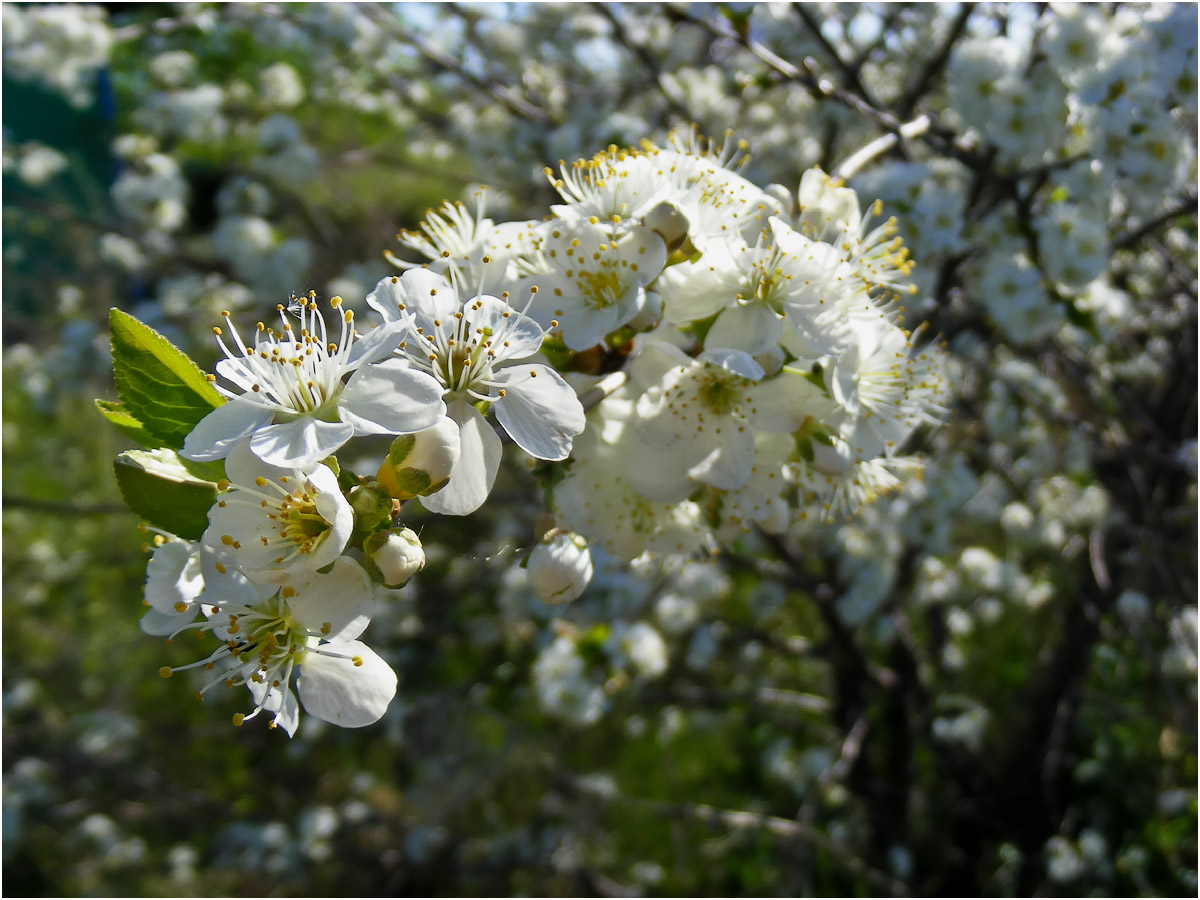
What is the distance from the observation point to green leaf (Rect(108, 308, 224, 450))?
0.83m

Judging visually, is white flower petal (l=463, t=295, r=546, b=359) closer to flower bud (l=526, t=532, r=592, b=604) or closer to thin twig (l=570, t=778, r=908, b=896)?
flower bud (l=526, t=532, r=592, b=604)

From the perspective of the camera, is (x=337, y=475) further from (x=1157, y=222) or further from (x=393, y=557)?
(x=1157, y=222)

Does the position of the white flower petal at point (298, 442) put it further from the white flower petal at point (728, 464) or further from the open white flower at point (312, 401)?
the white flower petal at point (728, 464)

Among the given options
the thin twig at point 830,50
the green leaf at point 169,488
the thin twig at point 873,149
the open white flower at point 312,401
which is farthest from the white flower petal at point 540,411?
the thin twig at point 830,50

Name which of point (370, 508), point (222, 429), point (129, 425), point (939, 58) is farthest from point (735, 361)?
point (939, 58)

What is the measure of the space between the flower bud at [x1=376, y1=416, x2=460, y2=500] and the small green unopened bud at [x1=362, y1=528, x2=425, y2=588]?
47 millimetres

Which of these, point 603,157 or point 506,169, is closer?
point 603,157

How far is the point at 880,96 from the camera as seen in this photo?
4023mm

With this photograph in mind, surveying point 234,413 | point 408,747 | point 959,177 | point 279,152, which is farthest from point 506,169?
point 234,413

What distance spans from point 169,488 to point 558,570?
46 centimetres

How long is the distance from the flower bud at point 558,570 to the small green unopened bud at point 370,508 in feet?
0.91

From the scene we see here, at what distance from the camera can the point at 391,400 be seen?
0.80 metres

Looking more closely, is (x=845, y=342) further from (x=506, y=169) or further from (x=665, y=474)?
(x=506, y=169)

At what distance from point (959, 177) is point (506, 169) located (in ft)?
7.07
